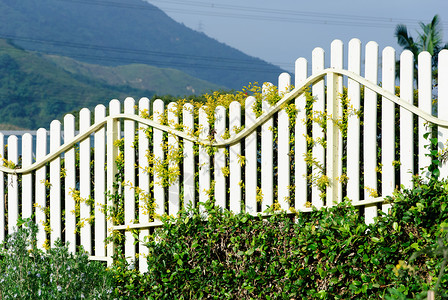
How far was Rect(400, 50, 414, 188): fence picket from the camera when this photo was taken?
4.12m

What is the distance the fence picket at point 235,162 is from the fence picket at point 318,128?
643 millimetres

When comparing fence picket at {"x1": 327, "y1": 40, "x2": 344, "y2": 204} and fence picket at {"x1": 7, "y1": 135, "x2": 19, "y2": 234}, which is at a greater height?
fence picket at {"x1": 327, "y1": 40, "x2": 344, "y2": 204}

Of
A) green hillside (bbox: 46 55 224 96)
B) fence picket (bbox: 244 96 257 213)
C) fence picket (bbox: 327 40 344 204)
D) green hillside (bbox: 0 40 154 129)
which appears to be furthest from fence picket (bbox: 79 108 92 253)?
green hillside (bbox: 46 55 224 96)

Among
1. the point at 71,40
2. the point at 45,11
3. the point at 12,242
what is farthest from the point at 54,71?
the point at 12,242

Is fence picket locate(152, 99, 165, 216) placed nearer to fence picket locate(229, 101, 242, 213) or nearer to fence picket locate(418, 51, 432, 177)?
fence picket locate(229, 101, 242, 213)

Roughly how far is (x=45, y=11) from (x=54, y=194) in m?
209

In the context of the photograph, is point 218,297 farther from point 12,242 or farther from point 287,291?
point 12,242

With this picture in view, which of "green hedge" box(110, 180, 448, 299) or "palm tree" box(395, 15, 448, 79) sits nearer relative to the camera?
"green hedge" box(110, 180, 448, 299)

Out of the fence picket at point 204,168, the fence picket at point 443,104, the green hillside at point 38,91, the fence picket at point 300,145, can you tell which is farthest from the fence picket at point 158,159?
the green hillside at point 38,91

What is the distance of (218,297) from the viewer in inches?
176

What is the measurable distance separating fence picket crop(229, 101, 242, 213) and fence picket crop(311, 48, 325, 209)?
643mm

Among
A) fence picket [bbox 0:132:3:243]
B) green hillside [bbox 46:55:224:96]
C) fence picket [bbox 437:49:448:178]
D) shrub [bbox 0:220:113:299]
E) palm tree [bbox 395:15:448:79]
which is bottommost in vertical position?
shrub [bbox 0:220:113:299]

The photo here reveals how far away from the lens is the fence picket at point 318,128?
439 centimetres

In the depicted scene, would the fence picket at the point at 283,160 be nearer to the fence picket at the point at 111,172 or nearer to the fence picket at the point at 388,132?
the fence picket at the point at 388,132
